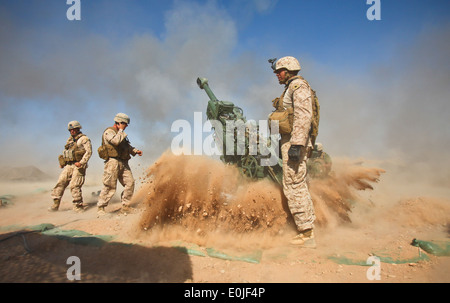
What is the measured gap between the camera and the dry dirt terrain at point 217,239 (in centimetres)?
235

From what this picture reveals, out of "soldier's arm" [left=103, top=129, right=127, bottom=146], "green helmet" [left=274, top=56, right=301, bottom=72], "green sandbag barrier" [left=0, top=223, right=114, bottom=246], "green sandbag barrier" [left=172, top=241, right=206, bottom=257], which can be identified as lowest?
"green sandbag barrier" [left=172, top=241, right=206, bottom=257]

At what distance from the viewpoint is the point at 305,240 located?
3.21m

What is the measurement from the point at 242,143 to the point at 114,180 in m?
2.85

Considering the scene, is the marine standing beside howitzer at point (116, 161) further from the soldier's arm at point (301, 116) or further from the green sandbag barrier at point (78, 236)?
the soldier's arm at point (301, 116)

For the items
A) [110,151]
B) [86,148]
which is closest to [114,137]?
[110,151]

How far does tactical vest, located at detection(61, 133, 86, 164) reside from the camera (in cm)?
578

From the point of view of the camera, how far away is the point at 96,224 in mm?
3979

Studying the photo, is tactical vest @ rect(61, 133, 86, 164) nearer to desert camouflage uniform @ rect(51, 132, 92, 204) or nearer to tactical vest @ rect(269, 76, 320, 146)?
desert camouflage uniform @ rect(51, 132, 92, 204)

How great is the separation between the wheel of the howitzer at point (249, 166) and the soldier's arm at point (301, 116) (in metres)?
2.02

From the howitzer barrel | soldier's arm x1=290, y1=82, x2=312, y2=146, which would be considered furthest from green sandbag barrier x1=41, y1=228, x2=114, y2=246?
the howitzer barrel

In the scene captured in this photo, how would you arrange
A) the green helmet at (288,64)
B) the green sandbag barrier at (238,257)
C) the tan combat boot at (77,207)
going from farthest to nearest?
the tan combat boot at (77,207), the green helmet at (288,64), the green sandbag barrier at (238,257)

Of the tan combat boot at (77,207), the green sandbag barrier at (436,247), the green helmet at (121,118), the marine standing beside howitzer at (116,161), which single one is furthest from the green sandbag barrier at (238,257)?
the tan combat boot at (77,207)

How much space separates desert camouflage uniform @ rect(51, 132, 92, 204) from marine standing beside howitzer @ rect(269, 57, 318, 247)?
4.71 m
